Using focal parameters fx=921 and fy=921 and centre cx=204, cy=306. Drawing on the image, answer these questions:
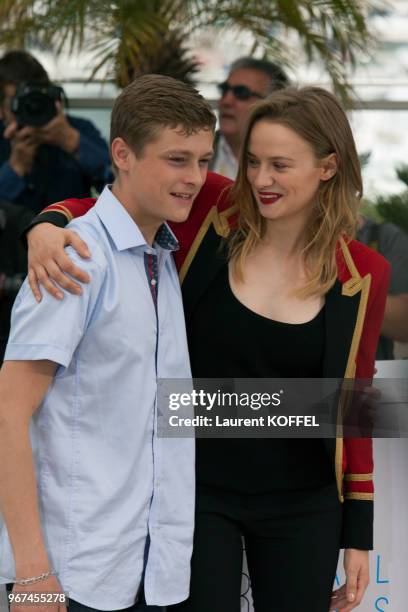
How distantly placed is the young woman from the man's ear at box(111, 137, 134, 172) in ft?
0.58

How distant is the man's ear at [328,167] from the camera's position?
2135mm

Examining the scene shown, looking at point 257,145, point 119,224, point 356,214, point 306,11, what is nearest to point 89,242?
point 119,224

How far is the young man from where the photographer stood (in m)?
1.69

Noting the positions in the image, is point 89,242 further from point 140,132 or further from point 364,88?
point 364,88

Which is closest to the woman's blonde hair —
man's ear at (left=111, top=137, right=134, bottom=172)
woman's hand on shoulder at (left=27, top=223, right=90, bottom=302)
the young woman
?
the young woman

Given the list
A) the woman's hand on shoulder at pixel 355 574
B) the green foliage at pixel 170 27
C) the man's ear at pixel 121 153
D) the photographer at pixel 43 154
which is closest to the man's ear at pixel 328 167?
the man's ear at pixel 121 153

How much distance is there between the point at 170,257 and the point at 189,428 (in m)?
0.38

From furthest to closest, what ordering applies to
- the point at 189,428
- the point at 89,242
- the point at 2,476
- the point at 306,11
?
the point at 306,11 < the point at 189,428 < the point at 89,242 < the point at 2,476

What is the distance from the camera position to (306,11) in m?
4.64

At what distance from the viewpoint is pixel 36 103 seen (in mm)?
3646

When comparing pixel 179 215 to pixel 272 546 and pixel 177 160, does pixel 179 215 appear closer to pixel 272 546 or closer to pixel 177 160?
pixel 177 160

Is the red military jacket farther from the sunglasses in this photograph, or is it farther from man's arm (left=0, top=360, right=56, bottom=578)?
the sunglasses

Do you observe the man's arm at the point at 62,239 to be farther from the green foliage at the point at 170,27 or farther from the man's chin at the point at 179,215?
the green foliage at the point at 170,27

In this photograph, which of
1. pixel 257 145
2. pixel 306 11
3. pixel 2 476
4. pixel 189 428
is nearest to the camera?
pixel 2 476
